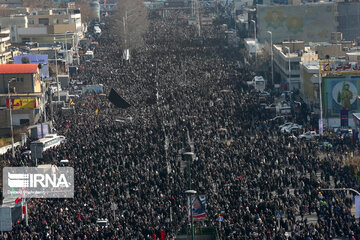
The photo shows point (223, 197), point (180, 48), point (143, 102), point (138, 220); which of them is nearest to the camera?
point (138, 220)

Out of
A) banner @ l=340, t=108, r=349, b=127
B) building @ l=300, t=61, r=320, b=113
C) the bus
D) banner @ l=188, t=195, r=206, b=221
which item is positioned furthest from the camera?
building @ l=300, t=61, r=320, b=113

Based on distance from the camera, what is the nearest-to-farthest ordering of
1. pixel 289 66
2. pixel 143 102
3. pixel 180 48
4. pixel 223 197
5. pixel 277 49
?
pixel 223 197
pixel 143 102
pixel 289 66
pixel 277 49
pixel 180 48

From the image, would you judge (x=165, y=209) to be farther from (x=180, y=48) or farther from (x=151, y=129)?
(x=180, y=48)

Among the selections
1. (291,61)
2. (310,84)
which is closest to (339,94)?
(310,84)

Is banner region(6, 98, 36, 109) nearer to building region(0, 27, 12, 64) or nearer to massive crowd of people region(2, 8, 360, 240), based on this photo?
massive crowd of people region(2, 8, 360, 240)

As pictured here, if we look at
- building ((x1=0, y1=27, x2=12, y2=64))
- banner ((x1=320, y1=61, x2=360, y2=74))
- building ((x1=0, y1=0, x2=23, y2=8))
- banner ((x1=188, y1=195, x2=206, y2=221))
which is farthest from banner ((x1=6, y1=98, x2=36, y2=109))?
building ((x1=0, y1=0, x2=23, y2=8))

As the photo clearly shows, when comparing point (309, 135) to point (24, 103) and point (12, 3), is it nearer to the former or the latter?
point (24, 103)

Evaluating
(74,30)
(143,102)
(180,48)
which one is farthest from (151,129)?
(74,30)

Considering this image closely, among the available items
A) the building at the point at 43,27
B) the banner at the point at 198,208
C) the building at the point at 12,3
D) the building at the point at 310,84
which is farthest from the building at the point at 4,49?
the building at the point at 12,3
